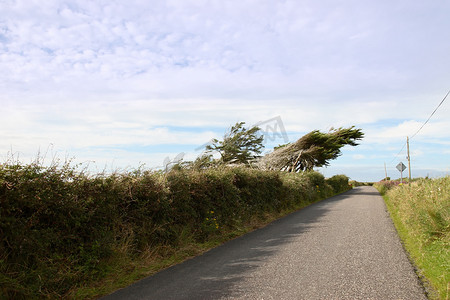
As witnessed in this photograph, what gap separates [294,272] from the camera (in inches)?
229

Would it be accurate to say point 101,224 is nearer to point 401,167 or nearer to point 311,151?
point 311,151

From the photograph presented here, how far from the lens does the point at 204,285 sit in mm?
5273

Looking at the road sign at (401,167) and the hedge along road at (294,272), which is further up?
the road sign at (401,167)

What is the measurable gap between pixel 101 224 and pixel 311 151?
24.5m

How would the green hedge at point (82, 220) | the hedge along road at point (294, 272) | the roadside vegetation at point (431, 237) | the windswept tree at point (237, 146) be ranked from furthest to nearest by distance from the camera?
1. the windswept tree at point (237, 146)
2. the roadside vegetation at point (431, 237)
3. the hedge along road at point (294, 272)
4. the green hedge at point (82, 220)

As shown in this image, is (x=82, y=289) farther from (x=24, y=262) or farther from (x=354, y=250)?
(x=354, y=250)

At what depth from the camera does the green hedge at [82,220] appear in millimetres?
4594

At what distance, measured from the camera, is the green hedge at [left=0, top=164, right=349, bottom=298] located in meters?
4.59

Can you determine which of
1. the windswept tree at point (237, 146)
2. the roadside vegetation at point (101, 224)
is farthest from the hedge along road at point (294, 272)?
the windswept tree at point (237, 146)

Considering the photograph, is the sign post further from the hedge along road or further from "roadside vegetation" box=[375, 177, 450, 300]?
the hedge along road

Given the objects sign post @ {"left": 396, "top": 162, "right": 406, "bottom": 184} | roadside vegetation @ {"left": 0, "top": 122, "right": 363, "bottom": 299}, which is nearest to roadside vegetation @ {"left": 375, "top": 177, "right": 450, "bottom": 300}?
roadside vegetation @ {"left": 0, "top": 122, "right": 363, "bottom": 299}

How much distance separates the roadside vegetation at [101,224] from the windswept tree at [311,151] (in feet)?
59.5

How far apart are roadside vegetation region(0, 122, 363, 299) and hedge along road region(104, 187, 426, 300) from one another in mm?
610

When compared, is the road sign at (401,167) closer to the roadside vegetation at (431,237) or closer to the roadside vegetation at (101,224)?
the roadside vegetation at (431,237)
